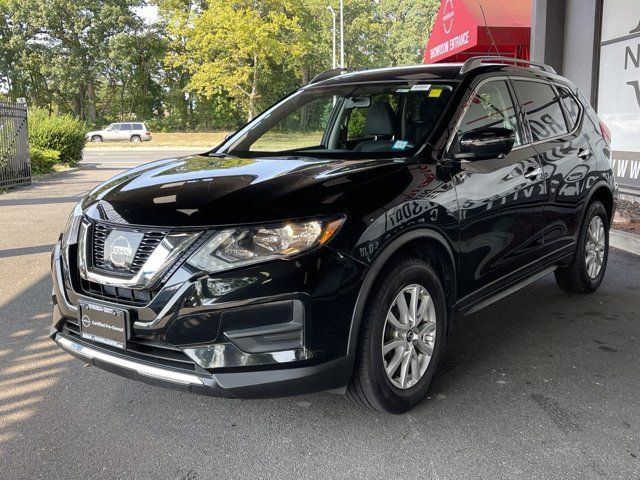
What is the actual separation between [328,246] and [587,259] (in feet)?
10.9

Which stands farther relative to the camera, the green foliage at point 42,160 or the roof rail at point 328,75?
the green foliage at point 42,160

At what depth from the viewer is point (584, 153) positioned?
4738 millimetres

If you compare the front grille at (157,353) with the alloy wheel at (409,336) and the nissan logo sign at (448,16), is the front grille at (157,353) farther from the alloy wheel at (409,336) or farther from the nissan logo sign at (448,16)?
the nissan logo sign at (448,16)

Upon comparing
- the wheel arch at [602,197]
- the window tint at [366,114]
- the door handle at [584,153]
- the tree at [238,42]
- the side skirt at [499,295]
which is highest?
the tree at [238,42]

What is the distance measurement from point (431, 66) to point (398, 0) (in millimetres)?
57668

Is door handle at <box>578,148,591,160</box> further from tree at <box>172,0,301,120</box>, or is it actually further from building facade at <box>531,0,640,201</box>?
tree at <box>172,0,301,120</box>

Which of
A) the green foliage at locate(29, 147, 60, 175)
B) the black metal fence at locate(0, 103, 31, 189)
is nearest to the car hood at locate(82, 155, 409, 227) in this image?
the black metal fence at locate(0, 103, 31, 189)

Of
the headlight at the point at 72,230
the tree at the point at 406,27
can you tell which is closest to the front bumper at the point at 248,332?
the headlight at the point at 72,230

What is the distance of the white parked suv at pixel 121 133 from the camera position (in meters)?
44.2

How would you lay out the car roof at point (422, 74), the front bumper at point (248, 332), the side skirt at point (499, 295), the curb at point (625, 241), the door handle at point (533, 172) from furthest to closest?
the curb at point (625, 241), the door handle at point (533, 172), the car roof at point (422, 74), the side skirt at point (499, 295), the front bumper at point (248, 332)

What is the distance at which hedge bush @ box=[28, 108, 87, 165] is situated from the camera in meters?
18.9

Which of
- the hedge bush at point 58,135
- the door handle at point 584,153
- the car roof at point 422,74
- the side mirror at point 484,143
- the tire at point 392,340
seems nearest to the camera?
the tire at point 392,340

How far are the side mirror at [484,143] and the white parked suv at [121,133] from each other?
43.2m

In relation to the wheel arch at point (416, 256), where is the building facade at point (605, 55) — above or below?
above
